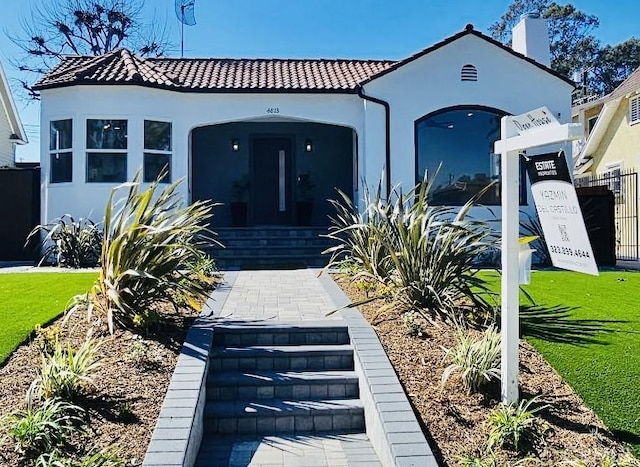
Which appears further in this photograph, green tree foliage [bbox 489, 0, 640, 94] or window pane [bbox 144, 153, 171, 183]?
green tree foliage [bbox 489, 0, 640, 94]

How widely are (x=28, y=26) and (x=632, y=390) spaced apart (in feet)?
108

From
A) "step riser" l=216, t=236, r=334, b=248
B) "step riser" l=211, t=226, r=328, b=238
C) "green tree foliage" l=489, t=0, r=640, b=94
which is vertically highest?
"green tree foliage" l=489, t=0, r=640, b=94

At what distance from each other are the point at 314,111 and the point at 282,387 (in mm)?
10238

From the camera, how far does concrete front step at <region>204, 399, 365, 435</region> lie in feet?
16.4

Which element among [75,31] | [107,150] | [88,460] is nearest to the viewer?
[88,460]

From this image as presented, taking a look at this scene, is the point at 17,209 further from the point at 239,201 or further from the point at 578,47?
the point at 578,47

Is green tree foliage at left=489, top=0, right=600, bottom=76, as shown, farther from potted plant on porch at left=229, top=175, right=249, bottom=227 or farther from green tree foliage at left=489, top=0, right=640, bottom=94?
potted plant on porch at left=229, top=175, right=249, bottom=227

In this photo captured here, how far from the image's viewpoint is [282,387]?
17.5 ft

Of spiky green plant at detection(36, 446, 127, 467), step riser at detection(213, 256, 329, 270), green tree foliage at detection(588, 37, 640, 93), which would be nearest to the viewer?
spiky green plant at detection(36, 446, 127, 467)

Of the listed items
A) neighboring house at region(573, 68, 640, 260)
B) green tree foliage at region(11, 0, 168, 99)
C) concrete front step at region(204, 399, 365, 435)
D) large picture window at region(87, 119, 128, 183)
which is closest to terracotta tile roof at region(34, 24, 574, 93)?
large picture window at region(87, 119, 128, 183)

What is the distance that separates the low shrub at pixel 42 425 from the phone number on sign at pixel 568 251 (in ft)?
11.9

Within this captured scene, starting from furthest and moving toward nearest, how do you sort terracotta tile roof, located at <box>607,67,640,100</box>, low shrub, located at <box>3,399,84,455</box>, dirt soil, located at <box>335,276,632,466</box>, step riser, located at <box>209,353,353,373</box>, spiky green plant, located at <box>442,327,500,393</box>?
terracotta tile roof, located at <box>607,67,640,100</box>
step riser, located at <box>209,353,353,373</box>
spiky green plant, located at <box>442,327,500,393</box>
dirt soil, located at <box>335,276,632,466</box>
low shrub, located at <box>3,399,84,455</box>

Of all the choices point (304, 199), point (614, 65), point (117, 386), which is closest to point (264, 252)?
point (304, 199)

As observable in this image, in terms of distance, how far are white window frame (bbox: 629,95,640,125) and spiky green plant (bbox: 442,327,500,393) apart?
770 inches
